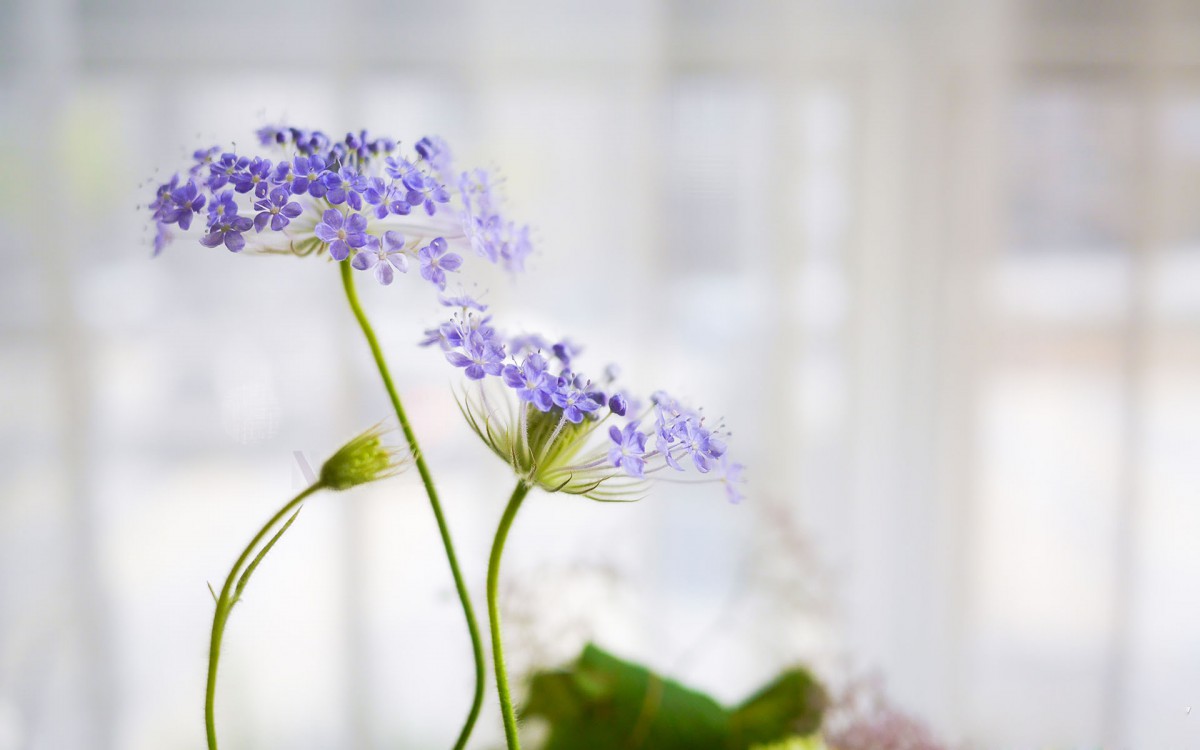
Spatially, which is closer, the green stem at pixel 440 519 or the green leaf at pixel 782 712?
the green stem at pixel 440 519

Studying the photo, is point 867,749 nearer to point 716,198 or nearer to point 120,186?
point 716,198

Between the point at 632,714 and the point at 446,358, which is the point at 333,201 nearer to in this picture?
Answer: the point at 446,358

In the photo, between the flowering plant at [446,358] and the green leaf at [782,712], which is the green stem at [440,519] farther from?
the green leaf at [782,712]

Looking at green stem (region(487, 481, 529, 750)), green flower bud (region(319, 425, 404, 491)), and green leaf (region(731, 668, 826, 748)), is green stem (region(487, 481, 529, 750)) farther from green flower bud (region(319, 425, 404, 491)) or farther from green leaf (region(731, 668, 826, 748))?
green leaf (region(731, 668, 826, 748))

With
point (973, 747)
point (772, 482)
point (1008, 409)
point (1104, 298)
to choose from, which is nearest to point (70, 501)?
point (772, 482)

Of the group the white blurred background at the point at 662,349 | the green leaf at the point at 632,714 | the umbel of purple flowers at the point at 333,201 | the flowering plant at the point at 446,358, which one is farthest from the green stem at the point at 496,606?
the white blurred background at the point at 662,349

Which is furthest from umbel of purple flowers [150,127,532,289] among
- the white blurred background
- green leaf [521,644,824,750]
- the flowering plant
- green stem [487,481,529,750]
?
the white blurred background
